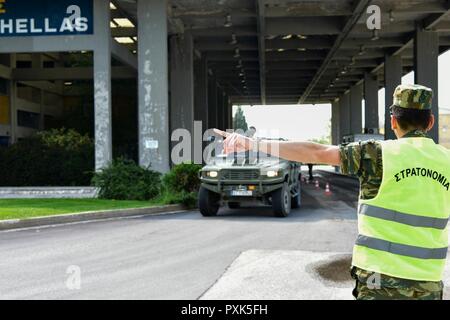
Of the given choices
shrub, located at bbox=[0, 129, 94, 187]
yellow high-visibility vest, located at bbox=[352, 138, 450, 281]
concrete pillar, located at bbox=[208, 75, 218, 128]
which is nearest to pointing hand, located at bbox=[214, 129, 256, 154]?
yellow high-visibility vest, located at bbox=[352, 138, 450, 281]

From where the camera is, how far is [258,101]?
6456cm

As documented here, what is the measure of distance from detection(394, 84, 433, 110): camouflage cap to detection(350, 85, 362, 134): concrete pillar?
163 feet

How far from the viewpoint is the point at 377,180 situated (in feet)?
8.53

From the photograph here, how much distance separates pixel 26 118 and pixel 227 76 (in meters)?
15.9

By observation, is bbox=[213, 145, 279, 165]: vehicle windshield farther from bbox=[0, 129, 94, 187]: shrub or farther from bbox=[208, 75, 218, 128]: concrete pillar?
bbox=[208, 75, 218, 128]: concrete pillar

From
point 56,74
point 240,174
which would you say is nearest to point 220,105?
point 56,74

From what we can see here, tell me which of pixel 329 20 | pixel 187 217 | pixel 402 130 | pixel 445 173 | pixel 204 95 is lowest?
pixel 187 217

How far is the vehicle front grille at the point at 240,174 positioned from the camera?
1352 cm

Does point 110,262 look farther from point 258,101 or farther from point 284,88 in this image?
point 258,101

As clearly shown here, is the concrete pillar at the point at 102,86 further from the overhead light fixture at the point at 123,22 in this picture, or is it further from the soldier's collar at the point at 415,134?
the soldier's collar at the point at 415,134

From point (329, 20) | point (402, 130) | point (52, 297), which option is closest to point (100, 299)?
point (52, 297)

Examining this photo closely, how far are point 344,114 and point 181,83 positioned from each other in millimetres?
34338

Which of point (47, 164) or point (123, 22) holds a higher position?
point (123, 22)

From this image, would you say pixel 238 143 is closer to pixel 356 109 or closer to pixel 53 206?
pixel 53 206
